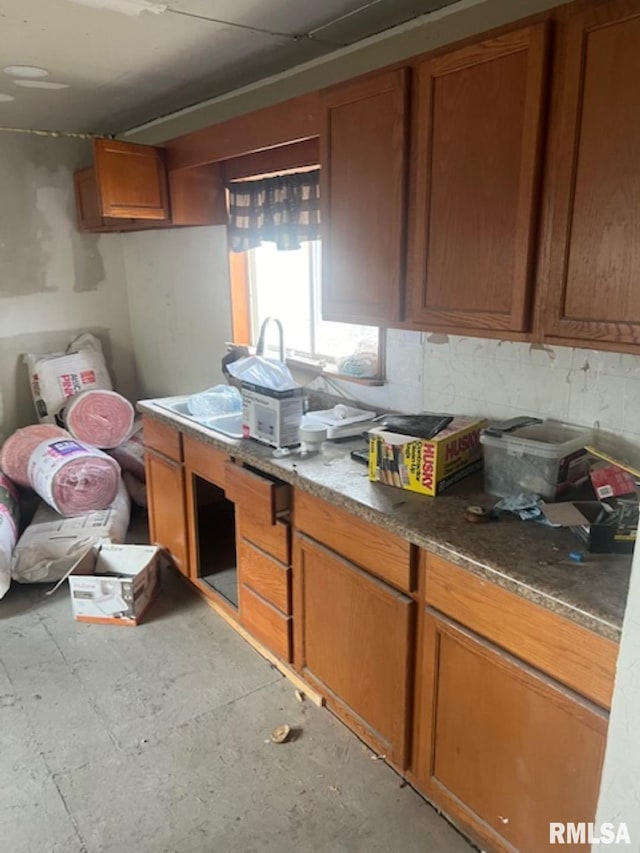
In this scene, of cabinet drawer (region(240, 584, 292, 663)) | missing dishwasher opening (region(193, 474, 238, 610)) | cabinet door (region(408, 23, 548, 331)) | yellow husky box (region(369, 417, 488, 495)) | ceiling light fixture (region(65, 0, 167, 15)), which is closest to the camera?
cabinet door (region(408, 23, 548, 331))

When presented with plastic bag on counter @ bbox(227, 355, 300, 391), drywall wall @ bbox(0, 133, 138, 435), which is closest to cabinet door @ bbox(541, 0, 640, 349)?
plastic bag on counter @ bbox(227, 355, 300, 391)

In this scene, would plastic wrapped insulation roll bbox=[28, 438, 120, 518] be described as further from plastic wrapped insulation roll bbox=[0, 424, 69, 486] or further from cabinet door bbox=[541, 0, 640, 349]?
cabinet door bbox=[541, 0, 640, 349]

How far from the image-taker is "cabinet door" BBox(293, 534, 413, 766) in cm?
178

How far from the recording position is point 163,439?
115 inches

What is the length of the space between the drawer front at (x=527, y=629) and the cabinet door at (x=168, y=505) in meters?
1.54

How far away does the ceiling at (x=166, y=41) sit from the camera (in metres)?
2.00

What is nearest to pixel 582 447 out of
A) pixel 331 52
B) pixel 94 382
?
pixel 331 52

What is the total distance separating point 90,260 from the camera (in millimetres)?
4277

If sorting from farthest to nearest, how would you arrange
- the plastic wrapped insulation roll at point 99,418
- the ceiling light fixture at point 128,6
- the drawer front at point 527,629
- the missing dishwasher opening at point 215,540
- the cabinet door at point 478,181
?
the plastic wrapped insulation roll at point 99,418 < the missing dishwasher opening at point 215,540 < the ceiling light fixture at point 128,6 < the cabinet door at point 478,181 < the drawer front at point 527,629

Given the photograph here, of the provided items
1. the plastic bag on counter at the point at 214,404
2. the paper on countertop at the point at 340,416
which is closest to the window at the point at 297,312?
the paper on countertop at the point at 340,416

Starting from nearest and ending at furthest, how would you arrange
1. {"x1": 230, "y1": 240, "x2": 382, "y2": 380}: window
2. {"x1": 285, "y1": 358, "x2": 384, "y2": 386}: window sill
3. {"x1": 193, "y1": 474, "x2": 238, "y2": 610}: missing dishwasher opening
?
{"x1": 285, "y1": 358, "x2": 384, "y2": 386}: window sill → {"x1": 230, "y1": 240, "x2": 382, "y2": 380}: window → {"x1": 193, "y1": 474, "x2": 238, "y2": 610}: missing dishwasher opening

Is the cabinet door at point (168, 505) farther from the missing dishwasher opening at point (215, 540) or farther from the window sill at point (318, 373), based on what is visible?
the window sill at point (318, 373)

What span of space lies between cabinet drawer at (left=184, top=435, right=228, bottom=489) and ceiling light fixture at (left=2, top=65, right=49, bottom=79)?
1.64 metres

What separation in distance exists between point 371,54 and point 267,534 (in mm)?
1786
